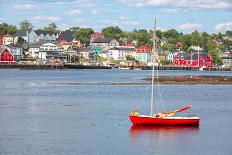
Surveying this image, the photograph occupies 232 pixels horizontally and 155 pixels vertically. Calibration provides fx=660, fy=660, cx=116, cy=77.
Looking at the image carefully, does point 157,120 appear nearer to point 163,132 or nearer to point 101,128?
point 163,132

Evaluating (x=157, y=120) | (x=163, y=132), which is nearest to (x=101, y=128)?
(x=157, y=120)

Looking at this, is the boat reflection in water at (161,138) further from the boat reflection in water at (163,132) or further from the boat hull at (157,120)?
the boat hull at (157,120)

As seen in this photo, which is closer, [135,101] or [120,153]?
[120,153]

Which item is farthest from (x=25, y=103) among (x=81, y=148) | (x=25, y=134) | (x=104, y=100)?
(x=81, y=148)

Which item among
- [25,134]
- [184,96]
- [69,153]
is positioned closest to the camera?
[69,153]

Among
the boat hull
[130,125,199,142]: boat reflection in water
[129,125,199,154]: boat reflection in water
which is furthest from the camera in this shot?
the boat hull

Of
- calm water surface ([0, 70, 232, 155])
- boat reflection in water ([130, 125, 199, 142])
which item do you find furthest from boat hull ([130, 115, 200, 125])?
calm water surface ([0, 70, 232, 155])

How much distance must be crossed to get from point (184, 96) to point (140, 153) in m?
42.9

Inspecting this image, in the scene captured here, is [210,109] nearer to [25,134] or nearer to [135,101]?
[135,101]

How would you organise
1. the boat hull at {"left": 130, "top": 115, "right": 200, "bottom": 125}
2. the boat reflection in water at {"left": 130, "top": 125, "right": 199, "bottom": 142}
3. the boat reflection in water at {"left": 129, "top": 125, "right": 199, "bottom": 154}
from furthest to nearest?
the boat hull at {"left": 130, "top": 115, "right": 200, "bottom": 125}
the boat reflection in water at {"left": 130, "top": 125, "right": 199, "bottom": 142}
the boat reflection in water at {"left": 129, "top": 125, "right": 199, "bottom": 154}

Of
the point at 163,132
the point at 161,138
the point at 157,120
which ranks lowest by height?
the point at 161,138

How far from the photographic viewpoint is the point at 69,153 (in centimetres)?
4138

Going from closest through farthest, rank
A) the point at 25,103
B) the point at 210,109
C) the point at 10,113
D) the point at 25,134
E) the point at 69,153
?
the point at 69,153 → the point at 25,134 → the point at 10,113 → the point at 210,109 → the point at 25,103

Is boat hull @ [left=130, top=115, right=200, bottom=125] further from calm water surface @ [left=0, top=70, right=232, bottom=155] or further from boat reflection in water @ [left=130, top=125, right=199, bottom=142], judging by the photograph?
calm water surface @ [left=0, top=70, right=232, bottom=155]
